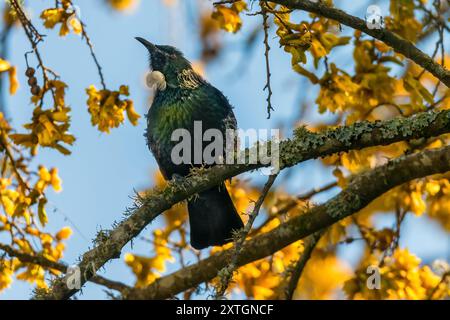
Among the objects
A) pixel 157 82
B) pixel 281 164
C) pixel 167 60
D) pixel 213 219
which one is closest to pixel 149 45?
pixel 167 60

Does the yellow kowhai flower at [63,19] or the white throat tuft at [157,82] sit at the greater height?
the white throat tuft at [157,82]

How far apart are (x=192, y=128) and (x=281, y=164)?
4.60 ft

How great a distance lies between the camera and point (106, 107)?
4.15 metres

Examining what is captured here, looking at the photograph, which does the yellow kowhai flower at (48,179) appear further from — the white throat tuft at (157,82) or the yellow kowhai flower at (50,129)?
the white throat tuft at (157,82)

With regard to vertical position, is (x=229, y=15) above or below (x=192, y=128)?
above

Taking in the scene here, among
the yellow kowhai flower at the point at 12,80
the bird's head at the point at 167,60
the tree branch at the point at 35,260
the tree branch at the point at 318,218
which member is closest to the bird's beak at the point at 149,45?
the bird's head at the point at 167,60

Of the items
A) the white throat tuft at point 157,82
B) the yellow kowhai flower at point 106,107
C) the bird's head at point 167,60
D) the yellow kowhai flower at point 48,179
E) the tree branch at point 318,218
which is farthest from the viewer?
the bird's head at point 167,60

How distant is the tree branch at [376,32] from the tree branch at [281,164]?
0.21 m

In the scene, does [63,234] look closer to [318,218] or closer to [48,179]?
[48,179]

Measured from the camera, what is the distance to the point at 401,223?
4922 millimetres

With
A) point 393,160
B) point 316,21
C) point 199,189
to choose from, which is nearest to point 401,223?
point 393,160

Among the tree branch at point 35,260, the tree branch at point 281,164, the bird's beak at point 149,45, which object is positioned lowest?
the tree branch at point 281,164

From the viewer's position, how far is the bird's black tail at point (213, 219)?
4891 mm
